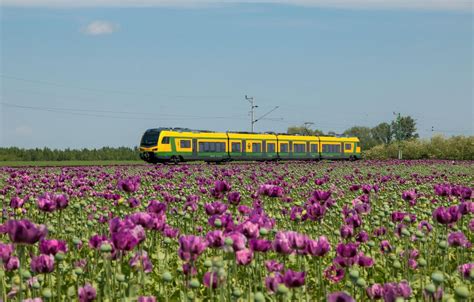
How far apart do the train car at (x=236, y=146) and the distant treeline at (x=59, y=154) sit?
809 inches

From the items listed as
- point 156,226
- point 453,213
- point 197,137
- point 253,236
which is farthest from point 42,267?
point 197,137

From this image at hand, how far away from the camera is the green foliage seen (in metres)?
60.6

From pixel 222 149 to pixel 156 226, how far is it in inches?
1576

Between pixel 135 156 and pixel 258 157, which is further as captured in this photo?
pixel 135 156

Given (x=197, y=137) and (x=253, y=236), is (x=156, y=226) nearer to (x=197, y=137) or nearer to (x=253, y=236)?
(x=253, y=236)

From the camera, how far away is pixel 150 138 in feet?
131

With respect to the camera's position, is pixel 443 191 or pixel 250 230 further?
pixel 443 191

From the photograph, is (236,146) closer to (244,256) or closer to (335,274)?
(335,274)

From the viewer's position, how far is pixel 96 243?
368cm

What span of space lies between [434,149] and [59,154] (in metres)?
37.9

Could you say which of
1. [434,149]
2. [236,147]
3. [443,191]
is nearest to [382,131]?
[434,149]

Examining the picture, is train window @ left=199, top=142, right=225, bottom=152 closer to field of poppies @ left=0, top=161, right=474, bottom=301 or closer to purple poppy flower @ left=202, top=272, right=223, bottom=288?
field of poppies @ left=0, top=161, right=474, bottom=301

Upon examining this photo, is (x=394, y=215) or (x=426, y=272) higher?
(x=394, y=215)

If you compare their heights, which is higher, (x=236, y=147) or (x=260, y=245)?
(x=236, y=147)
